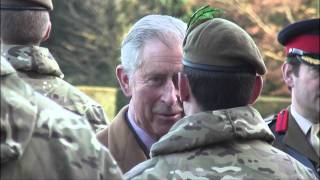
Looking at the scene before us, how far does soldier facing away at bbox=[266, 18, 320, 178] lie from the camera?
3814 millimetres

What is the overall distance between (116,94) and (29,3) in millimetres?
13645

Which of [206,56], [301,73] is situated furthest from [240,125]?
→ [301,73]

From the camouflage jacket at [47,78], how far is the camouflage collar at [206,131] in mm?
1051

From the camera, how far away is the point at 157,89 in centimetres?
354

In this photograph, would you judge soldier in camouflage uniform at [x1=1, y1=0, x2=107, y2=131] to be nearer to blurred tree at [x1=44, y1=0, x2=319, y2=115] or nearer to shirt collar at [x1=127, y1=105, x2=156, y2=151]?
shirt collar at [x1=127, y1=105, x2=156, y2=151]

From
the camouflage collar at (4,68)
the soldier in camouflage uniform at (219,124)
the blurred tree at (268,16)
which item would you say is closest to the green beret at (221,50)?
the soldier in camouflage uniform at (219,124)

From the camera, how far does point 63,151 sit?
1926mm

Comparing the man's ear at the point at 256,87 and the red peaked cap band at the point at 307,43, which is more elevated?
the man's ear at the point at 256,87

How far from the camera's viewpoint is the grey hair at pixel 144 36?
11.8ft

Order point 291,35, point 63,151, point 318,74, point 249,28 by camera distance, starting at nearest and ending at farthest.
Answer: point 63,151
point 318,74
point 291,35
point 249,28

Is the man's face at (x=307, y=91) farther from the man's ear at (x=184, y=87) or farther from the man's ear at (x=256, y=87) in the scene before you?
the man's ear at (x=184, y=87)

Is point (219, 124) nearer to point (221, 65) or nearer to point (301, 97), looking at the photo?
point (221, 65)

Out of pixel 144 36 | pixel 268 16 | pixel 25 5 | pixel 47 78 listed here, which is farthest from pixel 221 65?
pixel 268 16

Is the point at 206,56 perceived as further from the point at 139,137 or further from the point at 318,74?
the point at 318,74
